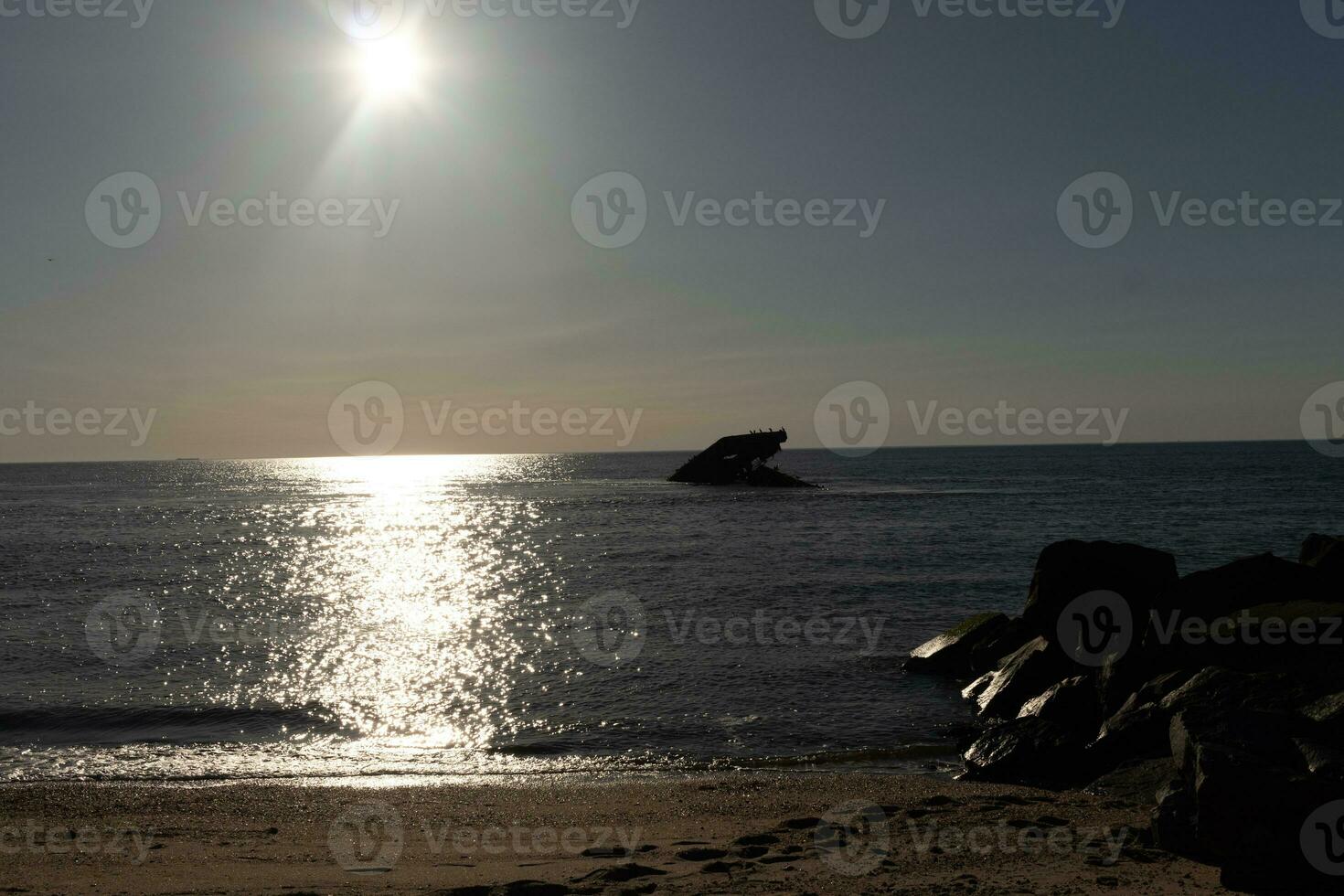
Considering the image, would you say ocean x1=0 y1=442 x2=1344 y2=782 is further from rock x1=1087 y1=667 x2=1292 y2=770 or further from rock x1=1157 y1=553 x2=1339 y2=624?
rock x1=1157 y1=553 x2=1339 y2=624

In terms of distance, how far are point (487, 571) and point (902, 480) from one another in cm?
8062

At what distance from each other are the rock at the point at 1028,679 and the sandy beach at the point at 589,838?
155 inches

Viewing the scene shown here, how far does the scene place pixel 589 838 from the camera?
10.4m

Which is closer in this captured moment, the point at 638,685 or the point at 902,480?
the point at 638,685

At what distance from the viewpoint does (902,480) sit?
110 metres

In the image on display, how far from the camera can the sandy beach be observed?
28.7ft

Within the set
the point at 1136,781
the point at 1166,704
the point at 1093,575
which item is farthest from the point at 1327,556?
the point at 1136,781

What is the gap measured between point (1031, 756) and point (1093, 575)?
18.7 feet

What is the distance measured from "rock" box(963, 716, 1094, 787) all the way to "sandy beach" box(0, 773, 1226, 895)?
2.01 ft

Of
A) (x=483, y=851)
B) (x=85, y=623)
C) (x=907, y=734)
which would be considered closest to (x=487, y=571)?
(x=85, y=623)

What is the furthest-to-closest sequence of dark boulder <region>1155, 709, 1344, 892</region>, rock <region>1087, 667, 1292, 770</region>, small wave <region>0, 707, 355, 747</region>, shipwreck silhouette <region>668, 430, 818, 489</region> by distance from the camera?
1. shipwreck silhouette <region>668, 430, 818, 489</region>
2. small wave <region>0, 707, 355, 747</region>
3. rock <region>1087, 667, 1292, 770</region>
4. dark boulder <region>1155, 709, 1344, 892</region>

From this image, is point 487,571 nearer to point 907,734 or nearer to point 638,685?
point 638,685

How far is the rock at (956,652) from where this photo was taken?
19484mm

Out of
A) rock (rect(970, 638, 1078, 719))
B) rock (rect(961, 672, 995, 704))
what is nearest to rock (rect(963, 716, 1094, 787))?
rock (rect(970, 638, 1078, 719))
